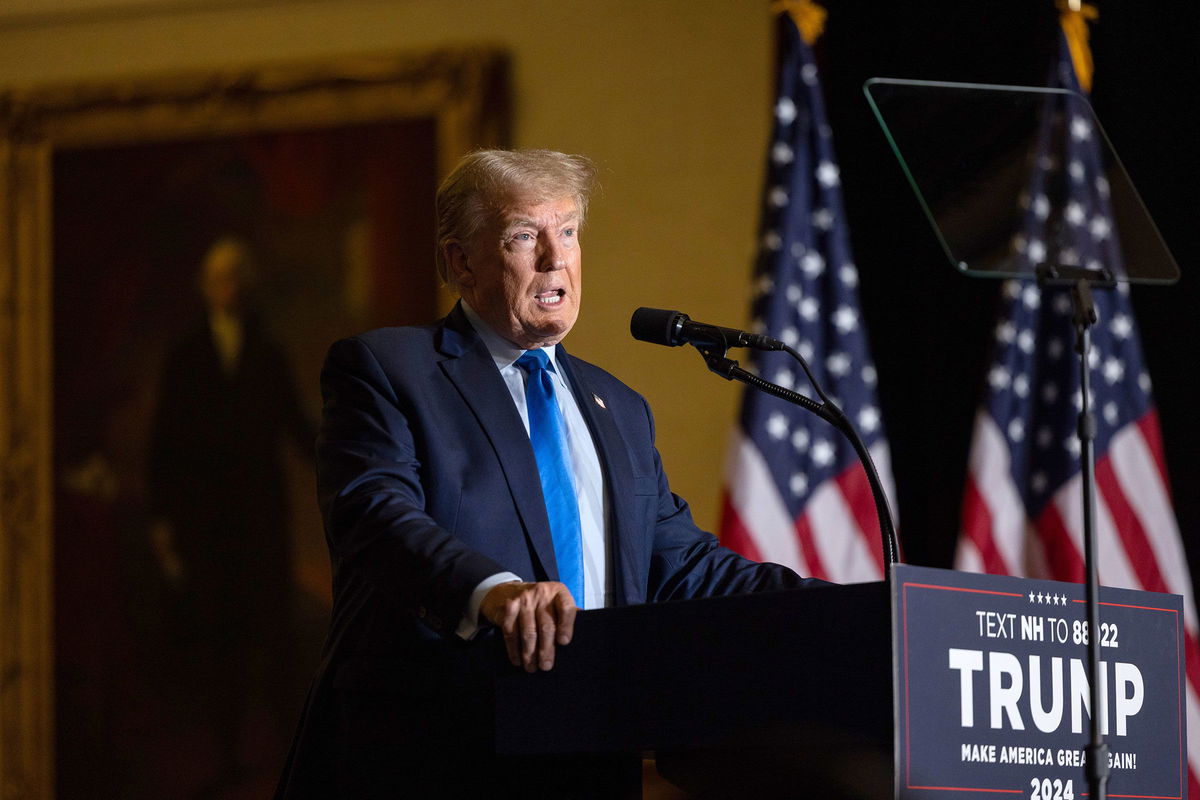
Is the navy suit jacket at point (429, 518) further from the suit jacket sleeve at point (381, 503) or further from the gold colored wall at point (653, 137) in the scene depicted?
the gold colored wall at point (653, 137)

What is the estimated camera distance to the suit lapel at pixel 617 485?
7.67 feet

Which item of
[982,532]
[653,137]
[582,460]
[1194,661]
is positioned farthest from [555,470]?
[653,137]

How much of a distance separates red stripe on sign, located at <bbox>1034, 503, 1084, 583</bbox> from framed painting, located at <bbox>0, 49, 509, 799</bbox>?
2272 millimetres

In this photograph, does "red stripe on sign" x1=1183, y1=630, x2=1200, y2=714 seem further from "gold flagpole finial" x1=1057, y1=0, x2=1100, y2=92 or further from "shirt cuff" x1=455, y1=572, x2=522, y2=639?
"shirt cuff" x1=455, y1=572, x2=522, y2=639

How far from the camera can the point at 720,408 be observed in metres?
4.99

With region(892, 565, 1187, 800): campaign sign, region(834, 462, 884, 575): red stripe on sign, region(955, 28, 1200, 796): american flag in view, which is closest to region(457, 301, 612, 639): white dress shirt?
region(892, 565, 1187, 800): campaign sign

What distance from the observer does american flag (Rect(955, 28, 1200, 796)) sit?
4.17 metres

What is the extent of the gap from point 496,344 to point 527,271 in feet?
0.46

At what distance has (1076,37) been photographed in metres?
4.41

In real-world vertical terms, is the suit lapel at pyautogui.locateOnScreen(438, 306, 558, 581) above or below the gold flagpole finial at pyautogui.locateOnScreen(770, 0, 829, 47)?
below

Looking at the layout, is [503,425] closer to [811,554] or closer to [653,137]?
[811,554]

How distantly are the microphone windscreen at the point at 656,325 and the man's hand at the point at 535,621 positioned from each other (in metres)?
0.58

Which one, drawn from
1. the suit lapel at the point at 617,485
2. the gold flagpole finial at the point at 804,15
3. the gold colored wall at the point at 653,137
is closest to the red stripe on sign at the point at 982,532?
the gold colored wall at the point at 653,137

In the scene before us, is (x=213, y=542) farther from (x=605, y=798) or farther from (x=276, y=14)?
(x=605, y=798)
